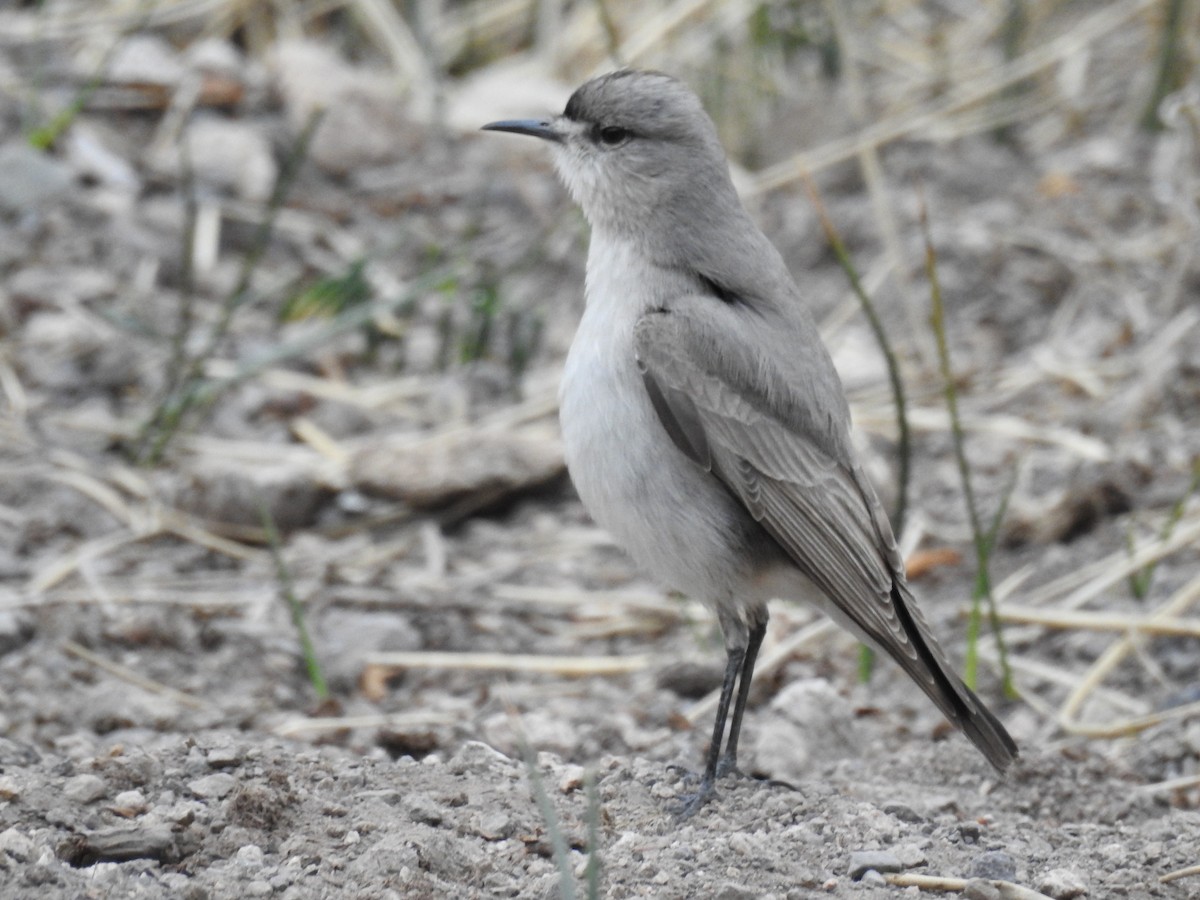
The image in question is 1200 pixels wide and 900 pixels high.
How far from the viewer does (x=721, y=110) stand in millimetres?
8828

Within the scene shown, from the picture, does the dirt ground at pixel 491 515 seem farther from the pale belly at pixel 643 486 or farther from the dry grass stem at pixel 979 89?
the pale belly at pixel 643 486

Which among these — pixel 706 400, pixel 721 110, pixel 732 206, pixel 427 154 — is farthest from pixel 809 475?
pixel 427 154

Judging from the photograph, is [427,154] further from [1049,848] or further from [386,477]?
[1049,848]

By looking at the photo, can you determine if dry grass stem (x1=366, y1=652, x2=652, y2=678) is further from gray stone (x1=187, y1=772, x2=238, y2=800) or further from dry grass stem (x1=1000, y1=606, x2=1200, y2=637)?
gray stone (x1=187, y1=772, x2=238, y2=800)

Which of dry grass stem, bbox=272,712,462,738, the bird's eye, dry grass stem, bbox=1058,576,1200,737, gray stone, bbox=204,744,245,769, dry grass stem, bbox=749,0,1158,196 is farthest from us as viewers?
dry grass stem, bbox=749,0,1158,196

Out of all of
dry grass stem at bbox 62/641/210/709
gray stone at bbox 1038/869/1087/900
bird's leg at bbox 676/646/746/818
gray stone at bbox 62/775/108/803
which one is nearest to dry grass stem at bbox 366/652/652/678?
dry grass stem at bbox 62/641/210/709

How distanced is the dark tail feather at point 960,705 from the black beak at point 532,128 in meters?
1.76

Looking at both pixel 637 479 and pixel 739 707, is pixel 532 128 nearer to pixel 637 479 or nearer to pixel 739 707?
pixel 637 479

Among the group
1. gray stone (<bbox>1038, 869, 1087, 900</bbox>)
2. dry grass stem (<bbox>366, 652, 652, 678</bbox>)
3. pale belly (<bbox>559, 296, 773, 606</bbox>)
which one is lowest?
dry grass stem (<bbox>366, 652, 652, 678</bbox>)

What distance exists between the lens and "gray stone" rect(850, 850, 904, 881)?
3.55 meters

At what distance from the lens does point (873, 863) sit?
3.56m

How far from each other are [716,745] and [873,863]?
26.3 inches

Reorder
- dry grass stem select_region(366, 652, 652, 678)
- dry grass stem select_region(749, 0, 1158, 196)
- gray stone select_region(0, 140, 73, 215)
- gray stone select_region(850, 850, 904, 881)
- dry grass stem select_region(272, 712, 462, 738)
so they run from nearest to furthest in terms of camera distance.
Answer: gray stone select_region(850, 850, 904, 881)
dry grass stem select_region(272, 712, 462, 738)
dry grass stem select_region(366, 652, 652, 678)
gray stone select_region(0, 140, 73, 215)
dry grass stem select_region(749, 0, 1158, 196)

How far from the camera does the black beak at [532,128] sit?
4.87 m
